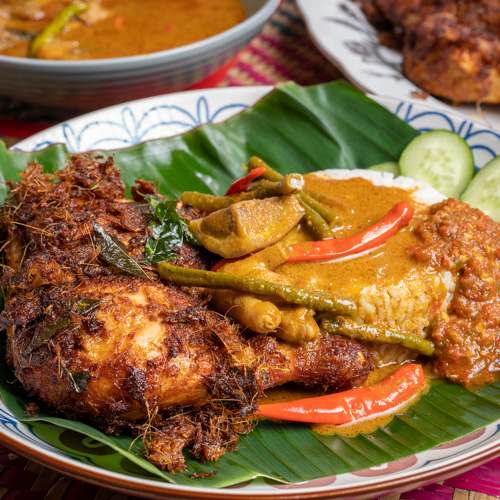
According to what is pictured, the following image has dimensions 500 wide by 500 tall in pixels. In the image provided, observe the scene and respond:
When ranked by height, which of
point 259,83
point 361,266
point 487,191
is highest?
point 487,191

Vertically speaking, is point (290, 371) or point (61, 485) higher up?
point (290, 371)

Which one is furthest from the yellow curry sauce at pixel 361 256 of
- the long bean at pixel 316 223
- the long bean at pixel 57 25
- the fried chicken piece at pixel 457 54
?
the long bean at pixel 57 25

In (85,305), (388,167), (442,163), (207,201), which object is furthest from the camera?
(388,167)

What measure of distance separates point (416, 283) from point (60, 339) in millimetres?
2191

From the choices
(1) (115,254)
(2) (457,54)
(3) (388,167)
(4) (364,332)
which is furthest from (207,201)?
(2) (457,54)

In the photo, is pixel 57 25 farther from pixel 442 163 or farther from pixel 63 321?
pixel 63 321

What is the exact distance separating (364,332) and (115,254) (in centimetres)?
158

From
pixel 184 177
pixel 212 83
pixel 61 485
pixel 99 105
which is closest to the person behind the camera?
pixel 61 485

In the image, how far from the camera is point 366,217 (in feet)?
13.2

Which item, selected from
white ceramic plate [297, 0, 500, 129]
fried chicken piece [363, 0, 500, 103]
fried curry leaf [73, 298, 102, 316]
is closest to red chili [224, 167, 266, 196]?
fried curry leaf [73, 298, 102, 316]

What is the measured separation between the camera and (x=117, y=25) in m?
7.45

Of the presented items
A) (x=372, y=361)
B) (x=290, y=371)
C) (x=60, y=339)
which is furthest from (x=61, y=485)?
(x=372, y=361)

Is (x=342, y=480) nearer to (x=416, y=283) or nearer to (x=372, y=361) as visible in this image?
(x=372, y=361)

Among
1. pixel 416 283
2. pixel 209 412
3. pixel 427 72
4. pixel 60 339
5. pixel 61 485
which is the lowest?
pixel 61 485
